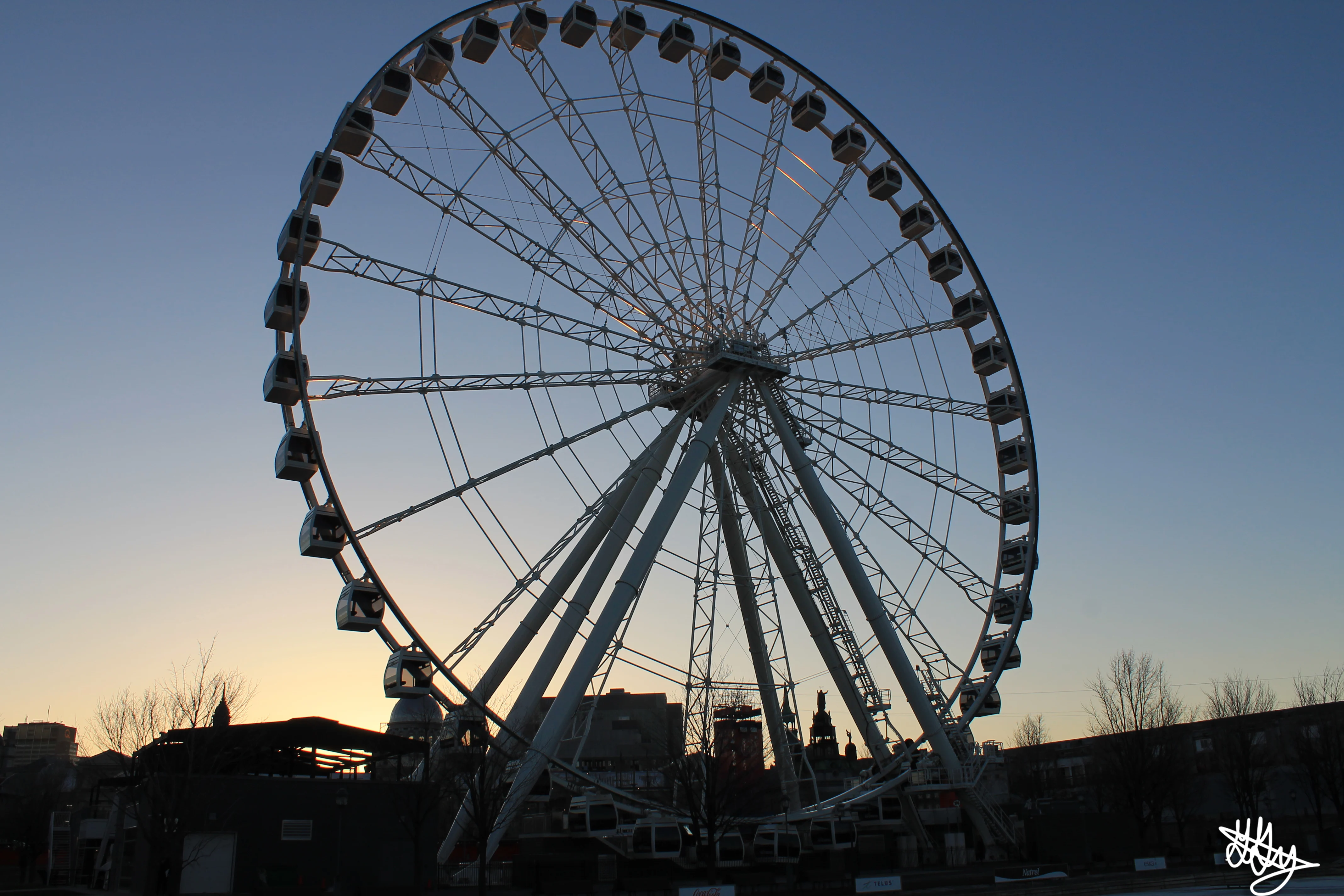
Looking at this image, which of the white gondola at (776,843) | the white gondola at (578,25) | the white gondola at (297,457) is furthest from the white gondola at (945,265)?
the white gondola at (297,457)

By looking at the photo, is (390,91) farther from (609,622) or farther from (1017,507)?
(1017,507)

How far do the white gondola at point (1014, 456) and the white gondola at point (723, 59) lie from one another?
17.4 m

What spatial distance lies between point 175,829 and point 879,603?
22.0 m

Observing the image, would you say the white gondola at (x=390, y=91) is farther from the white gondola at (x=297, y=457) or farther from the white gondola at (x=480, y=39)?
the white gondola at (x=297, y=457)

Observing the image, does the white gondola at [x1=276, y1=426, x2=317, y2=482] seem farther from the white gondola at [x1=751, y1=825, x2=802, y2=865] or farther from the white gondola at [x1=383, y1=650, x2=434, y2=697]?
the white gondola at [x1=751, y1=825, x2=802, y2=865]

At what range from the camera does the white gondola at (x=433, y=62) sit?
3083 centimetres

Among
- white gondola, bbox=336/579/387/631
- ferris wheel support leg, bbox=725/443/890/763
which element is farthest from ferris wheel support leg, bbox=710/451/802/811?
white gondola, bbox=336/579/387/631

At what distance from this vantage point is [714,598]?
3228 centimetres

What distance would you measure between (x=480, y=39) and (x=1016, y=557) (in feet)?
86.2

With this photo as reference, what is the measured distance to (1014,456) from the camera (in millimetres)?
38812

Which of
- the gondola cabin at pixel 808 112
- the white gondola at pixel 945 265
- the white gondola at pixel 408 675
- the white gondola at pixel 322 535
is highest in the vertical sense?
the gondola cabin at pixel 808 112

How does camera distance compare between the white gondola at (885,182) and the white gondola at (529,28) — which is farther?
the white gondola at (885,182)

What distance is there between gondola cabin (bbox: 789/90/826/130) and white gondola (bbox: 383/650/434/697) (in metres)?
23.5

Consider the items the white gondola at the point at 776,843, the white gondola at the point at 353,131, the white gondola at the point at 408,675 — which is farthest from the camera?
the white gondola at the point at 776,843
